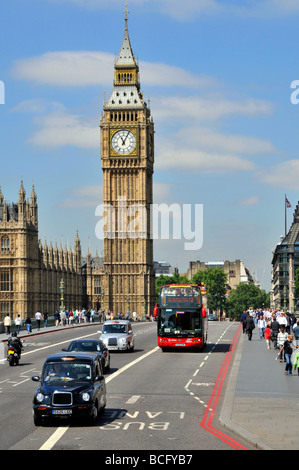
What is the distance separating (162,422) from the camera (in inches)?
824

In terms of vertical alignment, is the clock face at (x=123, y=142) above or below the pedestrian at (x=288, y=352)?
above

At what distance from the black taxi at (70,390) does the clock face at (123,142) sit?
12429cm

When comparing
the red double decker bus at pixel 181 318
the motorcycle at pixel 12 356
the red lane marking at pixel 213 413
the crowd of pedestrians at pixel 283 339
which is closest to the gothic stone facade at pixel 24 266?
the crowd of pedestrians at pixel 283 339

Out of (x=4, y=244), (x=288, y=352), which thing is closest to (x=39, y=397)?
(x=288, y=352)

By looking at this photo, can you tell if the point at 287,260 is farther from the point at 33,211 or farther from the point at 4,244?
the point at 4,244

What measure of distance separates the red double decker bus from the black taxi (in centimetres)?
2027

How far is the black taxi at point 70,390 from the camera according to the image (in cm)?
1994

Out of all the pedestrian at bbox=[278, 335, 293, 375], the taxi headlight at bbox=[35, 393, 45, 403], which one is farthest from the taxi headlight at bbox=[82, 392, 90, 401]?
the pedestrian at bbox=[278, 335, 293, 375]

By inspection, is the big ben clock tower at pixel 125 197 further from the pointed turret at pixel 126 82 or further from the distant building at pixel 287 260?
the distant building at pixel 287 260

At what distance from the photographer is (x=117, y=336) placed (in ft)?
141

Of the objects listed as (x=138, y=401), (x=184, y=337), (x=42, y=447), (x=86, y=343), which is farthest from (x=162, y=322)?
(x=42, y=447)

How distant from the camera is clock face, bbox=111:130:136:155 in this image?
14525 centimetres

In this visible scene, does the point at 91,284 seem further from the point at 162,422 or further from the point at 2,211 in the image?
the point at 162,422

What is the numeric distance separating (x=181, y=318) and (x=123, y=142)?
4140 inches
